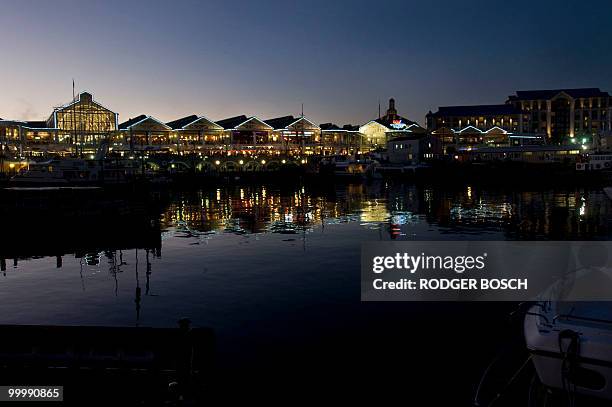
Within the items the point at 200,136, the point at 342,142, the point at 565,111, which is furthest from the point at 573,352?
the point at 565,111

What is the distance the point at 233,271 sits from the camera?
2039cm

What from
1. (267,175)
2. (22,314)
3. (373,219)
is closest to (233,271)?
→ (22,314)

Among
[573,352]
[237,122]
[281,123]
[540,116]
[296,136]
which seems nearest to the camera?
[573,352]

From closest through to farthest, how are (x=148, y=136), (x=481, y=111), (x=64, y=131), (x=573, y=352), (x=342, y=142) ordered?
1. (x=573, y=352)
2. (x=64, y=131)
3. (x=148, y=136)
4. (x=342, y=142)
5. (x=481, y=111)

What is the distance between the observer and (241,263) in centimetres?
2188

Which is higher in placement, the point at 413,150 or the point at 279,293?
the point at 413,150

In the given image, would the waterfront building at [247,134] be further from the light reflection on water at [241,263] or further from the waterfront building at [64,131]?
the light reflection on water at [241,263]

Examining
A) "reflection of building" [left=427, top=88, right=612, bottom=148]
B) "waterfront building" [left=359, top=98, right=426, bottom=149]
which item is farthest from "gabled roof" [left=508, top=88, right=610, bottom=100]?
"waterfront building" [left=359, top=98, right=426, bottom=149]

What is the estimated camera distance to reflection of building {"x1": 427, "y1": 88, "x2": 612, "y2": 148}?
12938 cm

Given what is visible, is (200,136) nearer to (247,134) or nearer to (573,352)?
(247,134)

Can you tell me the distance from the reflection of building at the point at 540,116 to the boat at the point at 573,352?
4696 inches

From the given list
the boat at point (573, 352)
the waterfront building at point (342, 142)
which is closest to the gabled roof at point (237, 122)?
the waterfront building at point (342, 142)

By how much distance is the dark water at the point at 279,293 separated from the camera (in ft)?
36.4

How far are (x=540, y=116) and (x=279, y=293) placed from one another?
135478 mm
